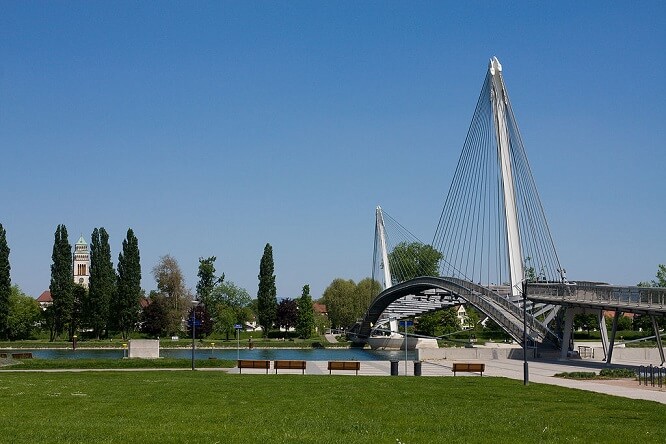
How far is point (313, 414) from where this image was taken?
19.8 m

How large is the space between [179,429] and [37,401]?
287 inches

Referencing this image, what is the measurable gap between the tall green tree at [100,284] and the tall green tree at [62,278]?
2766 mm

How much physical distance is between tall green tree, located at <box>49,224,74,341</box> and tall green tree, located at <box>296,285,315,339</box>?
2999cm

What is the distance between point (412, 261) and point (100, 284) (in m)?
50.9

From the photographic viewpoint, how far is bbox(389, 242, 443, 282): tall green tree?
409ft

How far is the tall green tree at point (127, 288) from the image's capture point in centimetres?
10450

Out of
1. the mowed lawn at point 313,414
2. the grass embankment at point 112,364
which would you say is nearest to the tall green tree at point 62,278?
the grass embankment at point 112,364

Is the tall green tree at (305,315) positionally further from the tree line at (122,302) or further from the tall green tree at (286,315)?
the tall green tree at (286,315)

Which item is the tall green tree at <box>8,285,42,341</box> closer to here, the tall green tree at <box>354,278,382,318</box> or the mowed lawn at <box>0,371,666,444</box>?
the tall green tree at <box>354,278,382,318</box>

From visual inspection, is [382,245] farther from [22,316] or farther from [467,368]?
[467,368]

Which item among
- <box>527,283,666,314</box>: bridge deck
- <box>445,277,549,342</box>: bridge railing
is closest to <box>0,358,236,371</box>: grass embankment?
<box>527,283,666,314</box>: bridge deck

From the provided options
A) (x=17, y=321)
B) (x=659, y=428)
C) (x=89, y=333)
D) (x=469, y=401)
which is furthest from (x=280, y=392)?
(x=17, y=321)

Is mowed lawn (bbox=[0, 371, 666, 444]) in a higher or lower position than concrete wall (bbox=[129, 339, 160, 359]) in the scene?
higher

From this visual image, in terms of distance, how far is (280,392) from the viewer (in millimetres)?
25938
